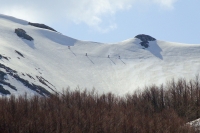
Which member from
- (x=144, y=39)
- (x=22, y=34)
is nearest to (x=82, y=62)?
(x=22, y=34)

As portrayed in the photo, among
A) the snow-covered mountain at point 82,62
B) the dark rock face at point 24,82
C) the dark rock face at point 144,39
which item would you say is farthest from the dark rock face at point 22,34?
the dark rock face at point 24,82

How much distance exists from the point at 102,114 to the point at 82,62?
5501 centimetres

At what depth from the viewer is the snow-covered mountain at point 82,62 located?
2894 inches

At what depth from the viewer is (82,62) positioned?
95938 millimetres

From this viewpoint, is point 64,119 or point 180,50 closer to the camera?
point 64,119

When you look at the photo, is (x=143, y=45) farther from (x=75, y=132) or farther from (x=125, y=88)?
(x=75, y=132)

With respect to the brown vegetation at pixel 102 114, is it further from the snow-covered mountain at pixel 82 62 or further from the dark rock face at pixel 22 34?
the dark rock face at pixel 22 34

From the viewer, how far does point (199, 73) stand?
85.4 metres

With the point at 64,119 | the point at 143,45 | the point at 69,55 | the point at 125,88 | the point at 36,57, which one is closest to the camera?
the point at 64,119

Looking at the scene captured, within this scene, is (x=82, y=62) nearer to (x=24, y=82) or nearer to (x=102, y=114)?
(x=24, y=82)

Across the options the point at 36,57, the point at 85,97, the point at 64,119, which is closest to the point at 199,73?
the point at 36,57

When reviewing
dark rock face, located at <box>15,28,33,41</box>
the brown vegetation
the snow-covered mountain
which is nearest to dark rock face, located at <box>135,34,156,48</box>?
the snow-covered mountain

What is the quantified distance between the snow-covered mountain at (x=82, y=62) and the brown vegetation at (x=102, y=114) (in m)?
15.1

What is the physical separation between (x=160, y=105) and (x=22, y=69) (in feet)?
95.6
